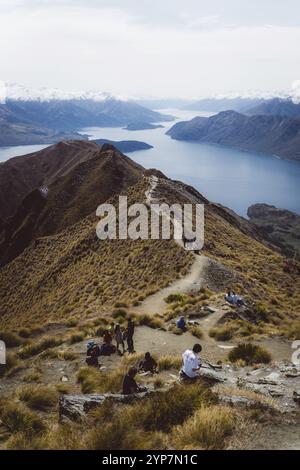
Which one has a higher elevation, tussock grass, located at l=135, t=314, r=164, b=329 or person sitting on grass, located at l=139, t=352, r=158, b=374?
person sitting on grass, located at l=139, t=352, r=158, b=374

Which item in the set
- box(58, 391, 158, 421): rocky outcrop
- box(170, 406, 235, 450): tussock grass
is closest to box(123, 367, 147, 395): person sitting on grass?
box(58, 391, 158, 421): rocky outcrop

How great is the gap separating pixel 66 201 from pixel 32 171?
3818 inches

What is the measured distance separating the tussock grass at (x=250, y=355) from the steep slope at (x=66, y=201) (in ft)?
213

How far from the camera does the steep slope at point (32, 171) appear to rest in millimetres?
168875

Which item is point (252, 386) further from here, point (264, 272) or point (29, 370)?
point (264, 272)

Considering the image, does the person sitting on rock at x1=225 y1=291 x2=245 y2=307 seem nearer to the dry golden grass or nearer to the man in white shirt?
the dry golden grass

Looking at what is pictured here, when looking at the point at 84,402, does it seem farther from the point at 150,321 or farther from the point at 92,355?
the point at 150,321

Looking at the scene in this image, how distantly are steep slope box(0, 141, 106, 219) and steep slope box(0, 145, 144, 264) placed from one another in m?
52.8

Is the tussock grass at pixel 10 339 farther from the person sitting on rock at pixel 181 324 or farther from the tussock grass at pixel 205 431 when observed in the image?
→ the tussock grass at pixel 205 431

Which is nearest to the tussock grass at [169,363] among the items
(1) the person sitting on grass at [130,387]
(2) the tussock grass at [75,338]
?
(1) the person sitting on grass at [130,387]

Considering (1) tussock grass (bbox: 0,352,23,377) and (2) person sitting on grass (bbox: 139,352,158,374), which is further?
(1) tussock grass (bbox: 0,352,23,377)

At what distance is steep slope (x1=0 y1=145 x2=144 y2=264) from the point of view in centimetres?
9050

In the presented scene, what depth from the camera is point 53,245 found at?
7194cm

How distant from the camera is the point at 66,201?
9956cm
